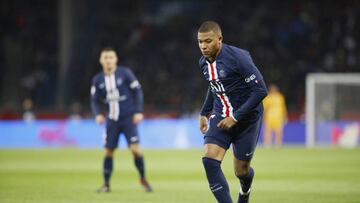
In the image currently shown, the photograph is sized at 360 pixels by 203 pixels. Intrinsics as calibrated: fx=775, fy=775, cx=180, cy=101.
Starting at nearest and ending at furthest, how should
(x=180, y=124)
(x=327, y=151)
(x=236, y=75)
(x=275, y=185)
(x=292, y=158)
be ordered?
1. (x=236, y=75)
2. (x=275, y=185)
3. (x=292, y=158)
4. (x=327, y=151)
5. (x=180, y=124)

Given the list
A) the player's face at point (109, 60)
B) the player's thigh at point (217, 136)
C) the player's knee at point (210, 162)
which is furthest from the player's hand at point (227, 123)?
the player's face at point (109, 60)

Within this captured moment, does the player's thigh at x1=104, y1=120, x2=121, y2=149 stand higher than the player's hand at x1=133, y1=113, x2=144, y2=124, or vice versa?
the player's hand at x1=133, y1=113, x2=144, y2=124

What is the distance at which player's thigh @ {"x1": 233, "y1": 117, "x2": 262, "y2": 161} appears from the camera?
30.2 feet

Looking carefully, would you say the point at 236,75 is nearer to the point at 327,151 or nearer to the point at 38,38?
the point at 327,151

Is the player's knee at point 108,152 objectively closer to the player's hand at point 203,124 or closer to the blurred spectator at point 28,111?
the player's hand at point 203,124

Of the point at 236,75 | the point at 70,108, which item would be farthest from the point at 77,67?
the point at 236,75

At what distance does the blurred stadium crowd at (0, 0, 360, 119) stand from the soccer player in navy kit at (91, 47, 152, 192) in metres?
18.1

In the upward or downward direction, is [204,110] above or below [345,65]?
above

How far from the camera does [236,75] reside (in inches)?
355

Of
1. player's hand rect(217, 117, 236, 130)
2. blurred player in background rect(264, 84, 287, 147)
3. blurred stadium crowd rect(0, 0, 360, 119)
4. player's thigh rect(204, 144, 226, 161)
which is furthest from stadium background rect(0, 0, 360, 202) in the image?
player's hand rect(217, 117, 236, 130)

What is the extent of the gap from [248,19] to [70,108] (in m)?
9.14

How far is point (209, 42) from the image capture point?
8766 mm

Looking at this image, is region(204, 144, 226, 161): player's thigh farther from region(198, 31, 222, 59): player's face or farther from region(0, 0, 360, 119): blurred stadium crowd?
region(0, 0, 360, 119): blurred stadium crowd

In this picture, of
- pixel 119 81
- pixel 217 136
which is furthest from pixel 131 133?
pixel 217 136
